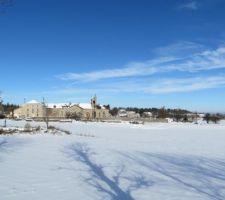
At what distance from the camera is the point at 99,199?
11219mm

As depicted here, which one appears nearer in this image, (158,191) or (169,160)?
(158,191)

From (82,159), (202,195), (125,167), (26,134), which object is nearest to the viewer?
(202,195)

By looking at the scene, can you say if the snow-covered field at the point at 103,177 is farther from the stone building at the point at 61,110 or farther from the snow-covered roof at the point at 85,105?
the snow-covered roof at the point at 85,105

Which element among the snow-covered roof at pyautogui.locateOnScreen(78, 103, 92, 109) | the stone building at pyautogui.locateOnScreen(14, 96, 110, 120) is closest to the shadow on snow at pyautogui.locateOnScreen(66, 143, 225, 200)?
the stone building at pyautogui.locateOnScreen(14, 96, 110, 120)

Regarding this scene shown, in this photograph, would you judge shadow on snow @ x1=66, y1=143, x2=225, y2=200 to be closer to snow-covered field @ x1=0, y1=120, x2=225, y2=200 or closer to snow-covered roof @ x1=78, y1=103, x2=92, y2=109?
snow-covered field @ x1=0, y1=120, x2=225, y2=200

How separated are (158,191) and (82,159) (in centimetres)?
777

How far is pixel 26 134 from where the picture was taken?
35688 millimetres

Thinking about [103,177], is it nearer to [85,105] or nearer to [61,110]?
[61,110]

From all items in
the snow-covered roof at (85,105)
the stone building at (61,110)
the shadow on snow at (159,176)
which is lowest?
the shadow on snow at (159,176)

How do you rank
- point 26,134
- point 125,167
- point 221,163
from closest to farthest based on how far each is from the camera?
point 125,167 < point 221,163 < point 26,134

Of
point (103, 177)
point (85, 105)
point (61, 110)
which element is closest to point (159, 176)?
point (103, 177)

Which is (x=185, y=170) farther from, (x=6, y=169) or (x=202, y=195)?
(x=6, y=169)

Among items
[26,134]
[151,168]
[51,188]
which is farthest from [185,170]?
[26,134]

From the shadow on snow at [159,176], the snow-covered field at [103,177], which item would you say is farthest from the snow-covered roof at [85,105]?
the shadow on snow at [159,176]
